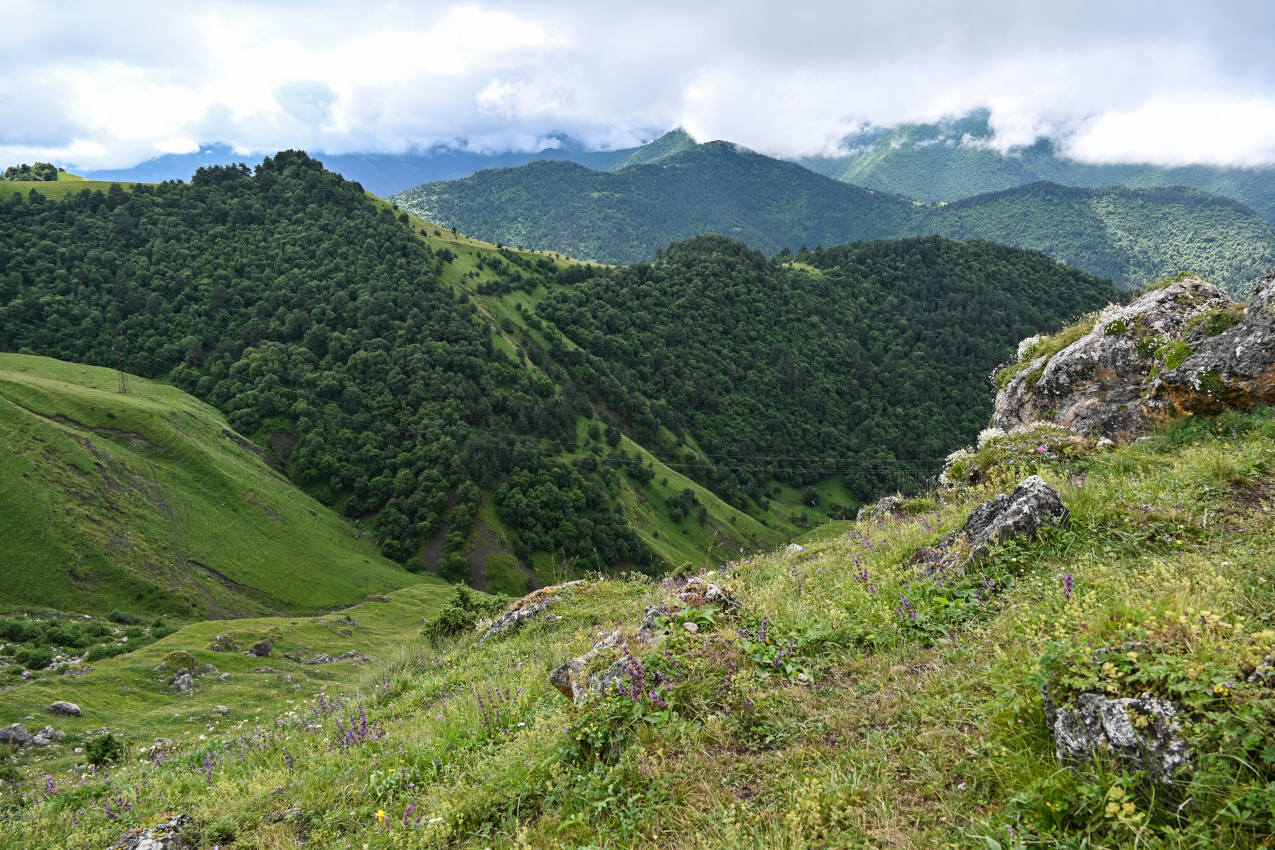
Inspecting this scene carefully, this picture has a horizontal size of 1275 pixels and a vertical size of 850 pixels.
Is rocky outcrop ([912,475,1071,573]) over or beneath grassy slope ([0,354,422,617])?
over

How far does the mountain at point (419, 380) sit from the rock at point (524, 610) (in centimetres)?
9009

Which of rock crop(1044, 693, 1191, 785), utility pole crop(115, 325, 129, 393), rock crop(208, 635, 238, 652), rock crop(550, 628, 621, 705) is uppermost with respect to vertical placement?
utility pole crop(115, 325, 129, 393)

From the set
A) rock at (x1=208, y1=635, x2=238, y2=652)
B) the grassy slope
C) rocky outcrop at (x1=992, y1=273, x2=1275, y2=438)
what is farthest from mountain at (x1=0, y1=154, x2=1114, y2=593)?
rocky outcrop at (x1=992, y1=273, x2=1275, y2=438)

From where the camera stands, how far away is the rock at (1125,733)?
3.37 metres

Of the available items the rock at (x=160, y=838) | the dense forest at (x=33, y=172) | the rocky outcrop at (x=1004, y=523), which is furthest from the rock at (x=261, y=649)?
the dense forest at (x=33, y=172)

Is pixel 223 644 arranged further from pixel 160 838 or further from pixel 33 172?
pixel 33 172

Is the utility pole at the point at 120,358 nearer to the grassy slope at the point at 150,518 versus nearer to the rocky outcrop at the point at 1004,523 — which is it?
the grassy slope at the point at 150,518

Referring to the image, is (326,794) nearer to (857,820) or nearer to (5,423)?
(857,820)

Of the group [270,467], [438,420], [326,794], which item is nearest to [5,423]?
[270,467]

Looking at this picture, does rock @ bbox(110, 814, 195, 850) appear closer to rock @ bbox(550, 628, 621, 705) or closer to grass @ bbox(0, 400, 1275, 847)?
grass @ bbox(0, 400, 1275, 847)

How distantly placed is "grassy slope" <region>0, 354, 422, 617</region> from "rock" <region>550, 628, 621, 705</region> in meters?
82.3

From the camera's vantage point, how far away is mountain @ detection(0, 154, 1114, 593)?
114m

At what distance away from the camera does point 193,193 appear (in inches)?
6845

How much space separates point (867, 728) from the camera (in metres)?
5.05
